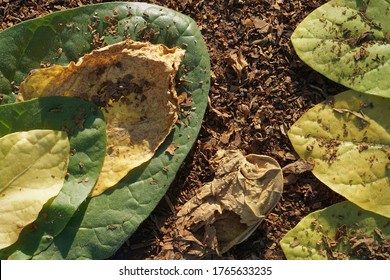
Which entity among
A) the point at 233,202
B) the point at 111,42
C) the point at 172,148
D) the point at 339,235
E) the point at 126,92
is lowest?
the point at 339,235

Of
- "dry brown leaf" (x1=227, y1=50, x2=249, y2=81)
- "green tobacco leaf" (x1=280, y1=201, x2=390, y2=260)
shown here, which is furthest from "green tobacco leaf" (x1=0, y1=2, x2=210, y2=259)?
"green tobacco leaf" (x1=280, y1=201, x2=390, y2=260)

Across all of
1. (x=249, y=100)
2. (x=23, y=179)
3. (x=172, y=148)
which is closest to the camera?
(x=23, y=179)

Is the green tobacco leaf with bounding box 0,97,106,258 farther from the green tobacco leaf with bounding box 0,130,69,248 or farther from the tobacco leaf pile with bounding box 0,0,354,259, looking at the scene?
the tobacco leaf pile with bounding box 0,0,354,259

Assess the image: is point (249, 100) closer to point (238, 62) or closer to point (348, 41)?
point (238, 62)

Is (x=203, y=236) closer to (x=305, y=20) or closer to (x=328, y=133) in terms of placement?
(x=328, y=133)

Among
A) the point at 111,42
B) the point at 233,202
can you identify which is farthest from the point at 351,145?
the point at 111,42

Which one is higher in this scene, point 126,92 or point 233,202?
point 126,92

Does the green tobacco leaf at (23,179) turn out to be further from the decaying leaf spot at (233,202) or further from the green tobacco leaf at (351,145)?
the green tobacco leaf at (351,145)

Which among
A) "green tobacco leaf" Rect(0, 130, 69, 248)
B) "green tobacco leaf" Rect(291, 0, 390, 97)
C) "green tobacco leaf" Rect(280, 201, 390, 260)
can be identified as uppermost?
"green tobacco leaf" Rect(291, 0, 390, 97)
